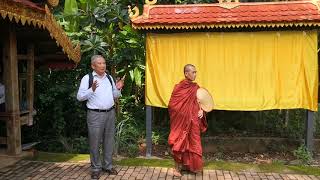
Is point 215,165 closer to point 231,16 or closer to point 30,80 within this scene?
point 231,16

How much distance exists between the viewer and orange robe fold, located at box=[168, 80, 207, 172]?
664cm

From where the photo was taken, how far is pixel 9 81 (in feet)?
22.7

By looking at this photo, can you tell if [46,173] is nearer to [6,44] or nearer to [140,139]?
[6,44]

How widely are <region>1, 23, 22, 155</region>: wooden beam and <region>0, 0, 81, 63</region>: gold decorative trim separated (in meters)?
0.70

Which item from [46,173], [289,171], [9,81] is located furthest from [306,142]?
[9,81]

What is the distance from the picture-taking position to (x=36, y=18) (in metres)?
6.28

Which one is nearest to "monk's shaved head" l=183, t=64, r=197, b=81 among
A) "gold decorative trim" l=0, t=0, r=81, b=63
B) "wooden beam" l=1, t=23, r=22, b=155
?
"gold decorative trim" l=0, t=0, r=81, b=63

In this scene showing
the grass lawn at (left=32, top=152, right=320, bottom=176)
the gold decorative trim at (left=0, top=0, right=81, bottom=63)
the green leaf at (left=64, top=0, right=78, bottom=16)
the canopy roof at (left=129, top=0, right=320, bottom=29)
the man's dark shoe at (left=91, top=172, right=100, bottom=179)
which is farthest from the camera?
the green leaf at (left=64, top=0, right=78, bottom=16)

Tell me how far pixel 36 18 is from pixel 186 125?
108 inches

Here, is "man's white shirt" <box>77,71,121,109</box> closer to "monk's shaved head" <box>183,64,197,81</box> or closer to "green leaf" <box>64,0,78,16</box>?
"monk's shaved head" <box>183,64,197,81</box>

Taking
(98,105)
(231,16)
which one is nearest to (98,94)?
(98,105)

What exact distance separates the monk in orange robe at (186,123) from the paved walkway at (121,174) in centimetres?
28

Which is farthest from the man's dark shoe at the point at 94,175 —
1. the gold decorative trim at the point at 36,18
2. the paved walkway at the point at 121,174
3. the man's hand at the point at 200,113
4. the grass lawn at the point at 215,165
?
the gold decorative trim at the point at 36,18

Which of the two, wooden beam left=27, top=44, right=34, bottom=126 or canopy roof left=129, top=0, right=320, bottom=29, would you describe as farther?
wooden beam left=27, top=44, right=34, bottom=126
